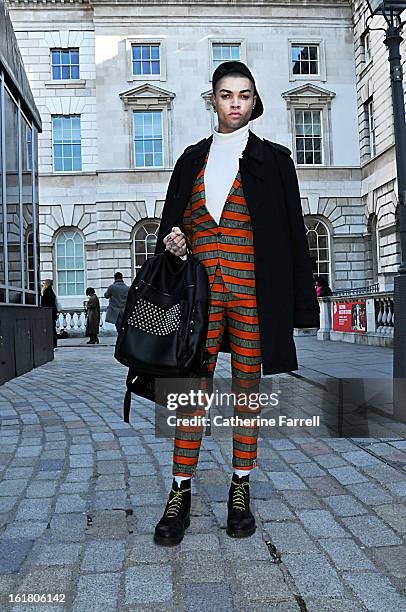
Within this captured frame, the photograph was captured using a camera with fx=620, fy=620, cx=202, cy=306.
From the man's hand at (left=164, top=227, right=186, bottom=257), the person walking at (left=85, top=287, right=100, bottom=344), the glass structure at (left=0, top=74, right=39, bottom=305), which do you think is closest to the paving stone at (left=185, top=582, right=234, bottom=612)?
the man's hand at (left=164, top=227, right=186, bottom=257)

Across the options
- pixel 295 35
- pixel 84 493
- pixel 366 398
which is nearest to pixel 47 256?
pixel 295 35

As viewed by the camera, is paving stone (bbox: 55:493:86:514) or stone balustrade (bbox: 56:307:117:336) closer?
paving stone (bbox: 55:493:86:514)

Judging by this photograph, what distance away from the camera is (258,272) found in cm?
259

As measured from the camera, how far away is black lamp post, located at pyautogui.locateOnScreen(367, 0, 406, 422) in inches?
202

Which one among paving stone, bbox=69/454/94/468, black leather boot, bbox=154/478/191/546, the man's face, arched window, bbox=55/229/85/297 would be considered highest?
arched window, bbox=55/229/85/297

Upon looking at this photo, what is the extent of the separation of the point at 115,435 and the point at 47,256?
20.4 m

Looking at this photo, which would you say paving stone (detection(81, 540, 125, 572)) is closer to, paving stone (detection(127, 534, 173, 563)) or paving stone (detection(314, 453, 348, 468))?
paving stone (detection(127, 534, 173, 563))

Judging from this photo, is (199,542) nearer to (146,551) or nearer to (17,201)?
(146,551)

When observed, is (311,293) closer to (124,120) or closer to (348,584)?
(348,584)

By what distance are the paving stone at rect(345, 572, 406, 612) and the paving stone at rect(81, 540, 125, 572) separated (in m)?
0.89

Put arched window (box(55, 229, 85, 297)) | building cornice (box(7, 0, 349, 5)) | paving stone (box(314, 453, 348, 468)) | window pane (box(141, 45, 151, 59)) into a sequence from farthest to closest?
arched window (box(55, 229, 85, 297)) → window pane (box(141, 45, 151, 59)) → building cornice (box(7, 0, 349, 5)) → paving stone (box(314, 453, 348, 468))

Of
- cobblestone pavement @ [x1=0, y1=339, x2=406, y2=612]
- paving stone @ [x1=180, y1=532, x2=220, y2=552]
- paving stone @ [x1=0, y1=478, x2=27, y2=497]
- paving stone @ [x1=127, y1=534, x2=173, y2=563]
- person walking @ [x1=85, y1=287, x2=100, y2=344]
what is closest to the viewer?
cobblestone pavement @ [x1=0, y1=339, x2=406, y2=612]

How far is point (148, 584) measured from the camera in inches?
88.0

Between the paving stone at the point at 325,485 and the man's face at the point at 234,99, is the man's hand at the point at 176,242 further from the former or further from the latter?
the paving stone at the point at 325,485
